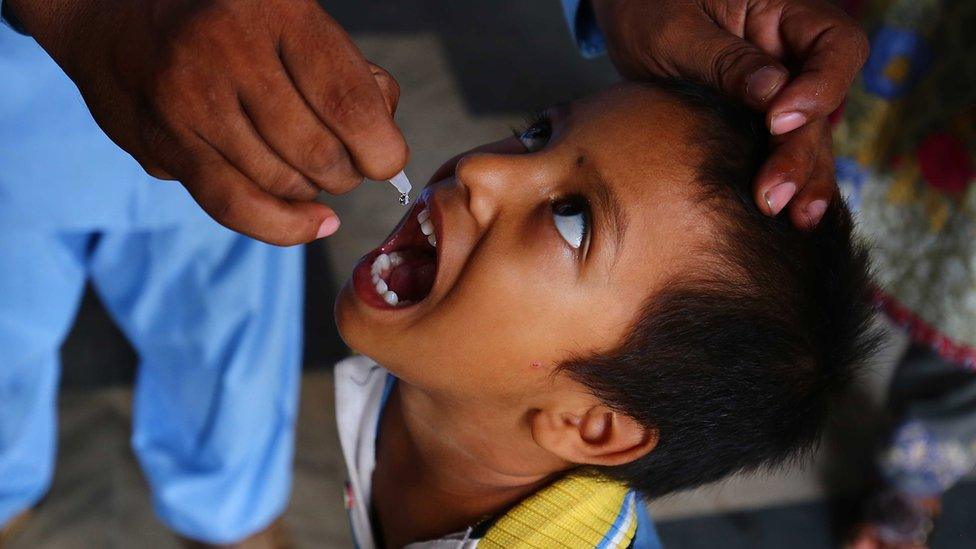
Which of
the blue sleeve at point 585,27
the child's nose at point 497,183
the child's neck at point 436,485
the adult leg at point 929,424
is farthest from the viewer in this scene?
the adult leg at point 929,424

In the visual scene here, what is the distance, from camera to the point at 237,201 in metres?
0.64

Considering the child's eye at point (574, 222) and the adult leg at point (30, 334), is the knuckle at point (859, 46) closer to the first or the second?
the child's eye at point (574, 222)

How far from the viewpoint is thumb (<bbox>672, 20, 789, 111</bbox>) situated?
829mm

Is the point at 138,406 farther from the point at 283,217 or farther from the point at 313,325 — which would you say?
the point at 283,217

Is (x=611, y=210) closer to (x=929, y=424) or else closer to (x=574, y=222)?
(x=574, y=222)

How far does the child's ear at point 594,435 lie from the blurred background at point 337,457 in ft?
2.64

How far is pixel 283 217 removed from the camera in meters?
0.65

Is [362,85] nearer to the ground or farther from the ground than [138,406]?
farther from the ground

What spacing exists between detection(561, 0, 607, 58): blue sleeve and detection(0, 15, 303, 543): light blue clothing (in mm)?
529

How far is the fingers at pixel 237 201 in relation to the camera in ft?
2.09

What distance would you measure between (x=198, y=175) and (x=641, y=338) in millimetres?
431

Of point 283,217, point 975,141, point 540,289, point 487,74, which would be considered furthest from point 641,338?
point 487,74

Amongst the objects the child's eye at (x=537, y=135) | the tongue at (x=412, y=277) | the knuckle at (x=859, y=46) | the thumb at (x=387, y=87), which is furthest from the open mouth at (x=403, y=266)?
the knuckle at (x=859, y=46)

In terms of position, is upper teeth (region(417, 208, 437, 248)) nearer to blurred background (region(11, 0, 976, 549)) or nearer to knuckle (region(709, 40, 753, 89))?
knuckle (region(709, 40, 753, 89))
